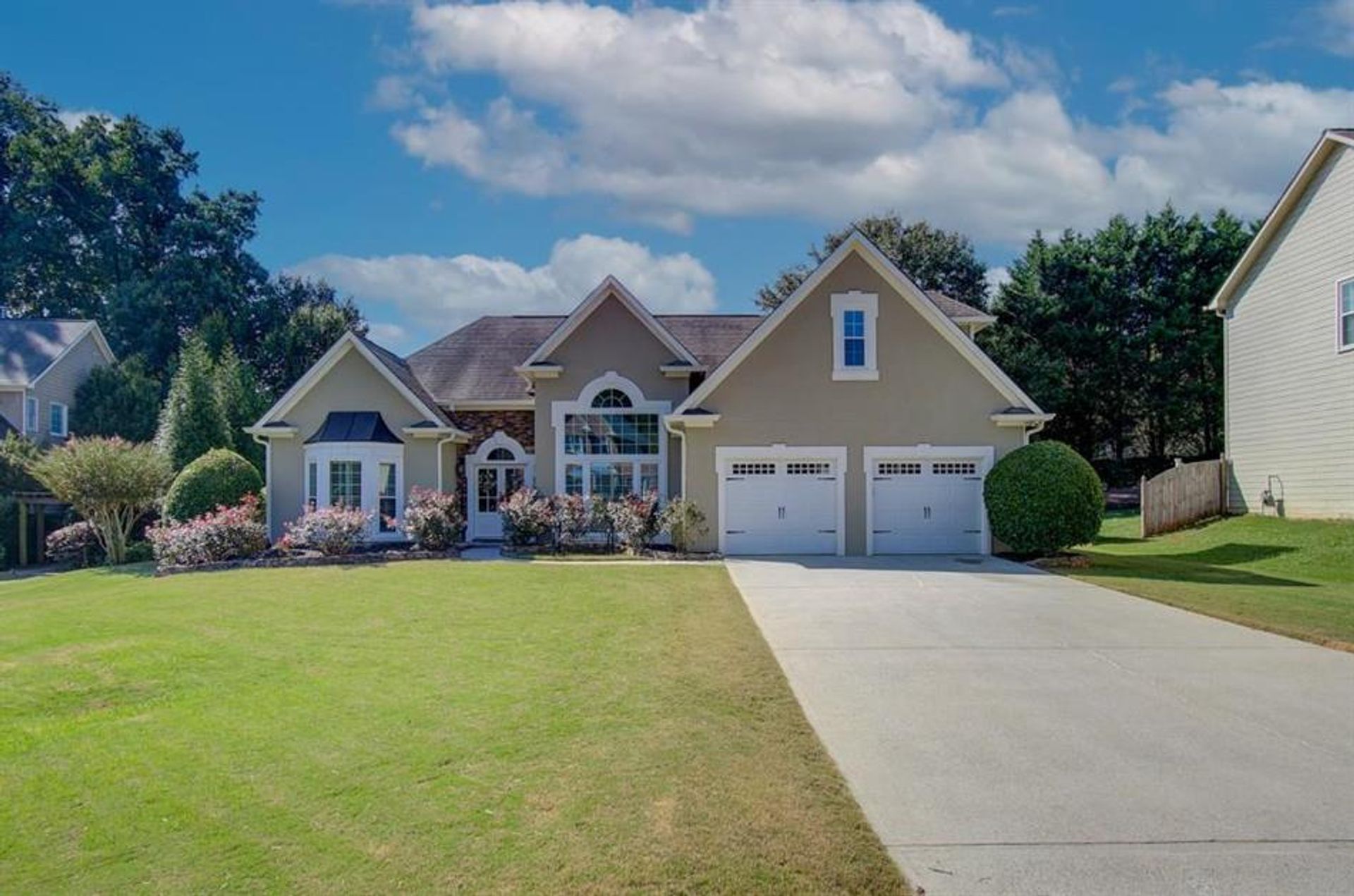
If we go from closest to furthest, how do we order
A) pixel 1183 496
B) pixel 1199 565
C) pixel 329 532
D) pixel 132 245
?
pixel 1199 565
pixel 329 532
pixel 1183 496
pixel 132 245

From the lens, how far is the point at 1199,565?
1781cm

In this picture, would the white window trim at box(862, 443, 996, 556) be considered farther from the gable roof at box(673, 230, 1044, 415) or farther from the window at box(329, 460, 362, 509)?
the window at box(329, 460, 362, 509)

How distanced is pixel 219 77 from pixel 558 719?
1926 centimetres

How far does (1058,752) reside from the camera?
250 inches

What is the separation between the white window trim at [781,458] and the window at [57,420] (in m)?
26.4

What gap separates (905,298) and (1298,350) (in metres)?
10.4

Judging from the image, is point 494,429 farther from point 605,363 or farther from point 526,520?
point 526,520

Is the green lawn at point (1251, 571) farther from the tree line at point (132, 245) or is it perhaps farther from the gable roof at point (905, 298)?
the tree line at point (132, 245)

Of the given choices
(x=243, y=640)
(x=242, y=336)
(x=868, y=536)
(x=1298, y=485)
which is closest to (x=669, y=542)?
(x=868, y=536)

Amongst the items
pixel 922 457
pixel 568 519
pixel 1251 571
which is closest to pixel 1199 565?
pixel 1251 571

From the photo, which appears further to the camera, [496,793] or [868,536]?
[868,536]

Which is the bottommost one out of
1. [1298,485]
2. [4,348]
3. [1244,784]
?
[1244,784]

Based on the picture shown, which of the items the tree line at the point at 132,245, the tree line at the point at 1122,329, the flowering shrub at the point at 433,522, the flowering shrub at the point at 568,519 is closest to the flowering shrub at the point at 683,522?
the flowering shrub at the point at 568,519

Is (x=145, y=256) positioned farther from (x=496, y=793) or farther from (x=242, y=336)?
(x=496, y=793)
